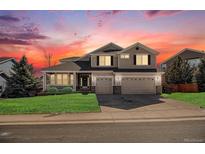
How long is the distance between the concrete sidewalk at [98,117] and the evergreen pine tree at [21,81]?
8435mm

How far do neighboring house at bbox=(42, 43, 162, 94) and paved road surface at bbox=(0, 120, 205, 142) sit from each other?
39.8 feet

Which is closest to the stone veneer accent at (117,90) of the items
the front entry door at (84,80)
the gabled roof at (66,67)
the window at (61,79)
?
the front entry door at (84,80)

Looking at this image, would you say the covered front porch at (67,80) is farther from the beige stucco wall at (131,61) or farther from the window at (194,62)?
the window at (194,62)

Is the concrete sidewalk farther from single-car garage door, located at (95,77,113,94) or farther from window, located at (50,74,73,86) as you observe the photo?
window, located at (50,74,73,86)

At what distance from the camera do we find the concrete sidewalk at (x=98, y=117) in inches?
512

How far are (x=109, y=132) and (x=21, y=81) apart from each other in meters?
15.1

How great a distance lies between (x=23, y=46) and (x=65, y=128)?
1037 cm

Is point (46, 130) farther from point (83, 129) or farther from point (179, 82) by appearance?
point (179, 82)

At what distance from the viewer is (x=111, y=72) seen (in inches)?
1015

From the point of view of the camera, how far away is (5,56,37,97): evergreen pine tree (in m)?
22.4

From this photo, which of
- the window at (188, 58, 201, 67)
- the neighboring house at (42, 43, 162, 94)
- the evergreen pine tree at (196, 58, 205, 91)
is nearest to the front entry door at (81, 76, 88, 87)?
the neighboring house at (42, 43, 162, 94)
